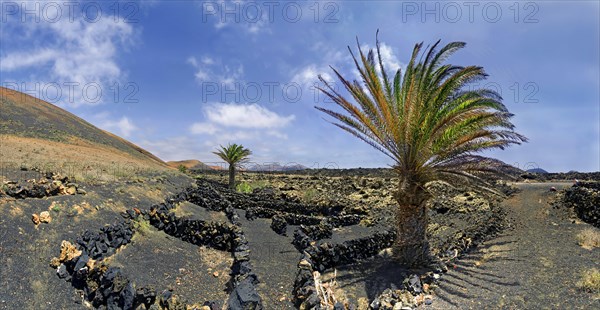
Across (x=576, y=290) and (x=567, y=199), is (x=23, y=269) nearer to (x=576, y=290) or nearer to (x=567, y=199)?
(x=576, y=290)

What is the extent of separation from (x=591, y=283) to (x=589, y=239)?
4156 mm

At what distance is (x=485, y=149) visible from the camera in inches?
385

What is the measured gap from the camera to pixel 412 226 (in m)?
10.3

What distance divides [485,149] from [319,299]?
6.21 m

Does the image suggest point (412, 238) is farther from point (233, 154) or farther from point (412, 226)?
point (233, 154)

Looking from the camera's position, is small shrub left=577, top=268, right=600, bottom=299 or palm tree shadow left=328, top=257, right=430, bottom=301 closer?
small shrub left=577, top=268, right=600, bottom=299

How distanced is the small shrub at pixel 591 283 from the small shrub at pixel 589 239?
3148 millimetres

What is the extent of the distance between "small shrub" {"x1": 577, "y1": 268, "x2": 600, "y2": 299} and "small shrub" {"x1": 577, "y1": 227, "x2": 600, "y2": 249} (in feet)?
10.3

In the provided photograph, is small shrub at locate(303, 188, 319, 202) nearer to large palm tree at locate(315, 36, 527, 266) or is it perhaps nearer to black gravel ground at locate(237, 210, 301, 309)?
black gravel ground at locate(237, 210, 301, 309)

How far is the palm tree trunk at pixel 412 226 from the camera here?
10.1m

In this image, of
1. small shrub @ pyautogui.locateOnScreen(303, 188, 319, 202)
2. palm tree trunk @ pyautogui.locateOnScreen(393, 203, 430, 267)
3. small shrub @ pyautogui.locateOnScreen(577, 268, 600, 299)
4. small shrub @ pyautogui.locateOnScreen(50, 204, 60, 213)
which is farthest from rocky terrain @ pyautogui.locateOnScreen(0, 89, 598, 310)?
small shrub @ pyautogui.locateOnScreen(303, 188, 319, 202)

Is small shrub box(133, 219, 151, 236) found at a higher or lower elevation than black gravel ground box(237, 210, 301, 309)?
higher

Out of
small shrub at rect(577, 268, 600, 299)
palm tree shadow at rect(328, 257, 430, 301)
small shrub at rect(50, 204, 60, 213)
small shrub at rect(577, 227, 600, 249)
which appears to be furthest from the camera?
small shrub at rect(577, 227, 600, 249)

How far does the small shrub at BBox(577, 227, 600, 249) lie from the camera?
417 inches
